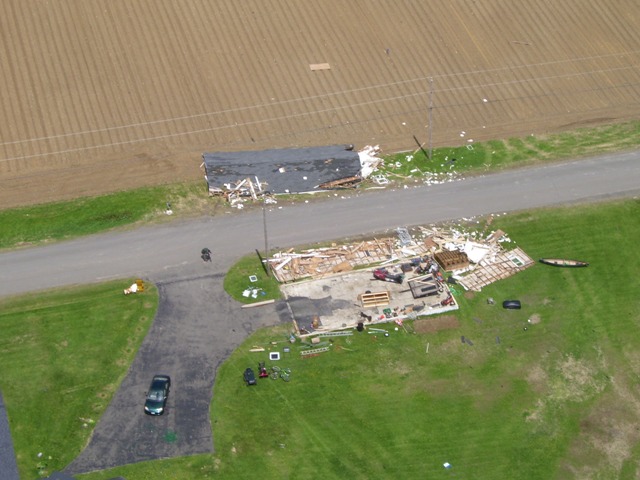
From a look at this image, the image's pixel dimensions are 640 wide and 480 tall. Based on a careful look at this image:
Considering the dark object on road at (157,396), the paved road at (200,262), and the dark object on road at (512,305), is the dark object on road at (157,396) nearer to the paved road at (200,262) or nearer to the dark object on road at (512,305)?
the paved road at (200,262)

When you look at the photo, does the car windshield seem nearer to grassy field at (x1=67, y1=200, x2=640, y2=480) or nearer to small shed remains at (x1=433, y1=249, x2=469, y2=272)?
grassy field at (x1=67, y1=200, x2=640, y2=480)

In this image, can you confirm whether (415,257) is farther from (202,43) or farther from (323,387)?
(202,43)

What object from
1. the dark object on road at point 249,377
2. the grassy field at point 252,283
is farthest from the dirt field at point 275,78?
the dark object on road at point 249,377

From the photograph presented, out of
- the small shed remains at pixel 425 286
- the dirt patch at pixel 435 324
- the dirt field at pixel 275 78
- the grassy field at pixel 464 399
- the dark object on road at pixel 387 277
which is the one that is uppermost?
the dirt field at pixel 275 78

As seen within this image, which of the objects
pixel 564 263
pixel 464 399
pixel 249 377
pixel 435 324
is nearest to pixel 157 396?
pixel 249 377

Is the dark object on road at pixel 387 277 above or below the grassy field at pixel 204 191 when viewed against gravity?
below

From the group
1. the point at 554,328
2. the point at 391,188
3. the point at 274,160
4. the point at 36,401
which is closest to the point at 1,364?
the point at 36,401

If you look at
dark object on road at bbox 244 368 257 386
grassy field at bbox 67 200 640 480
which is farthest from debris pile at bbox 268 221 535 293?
dark object on road at bbox 244 368 257 386
